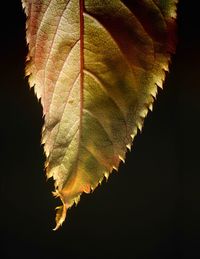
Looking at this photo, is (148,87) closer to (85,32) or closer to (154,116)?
(85,32)

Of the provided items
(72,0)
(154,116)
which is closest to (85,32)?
(72,0)

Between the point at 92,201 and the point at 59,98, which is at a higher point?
the point at 59,98

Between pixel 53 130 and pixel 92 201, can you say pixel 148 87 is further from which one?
pixel 92 201

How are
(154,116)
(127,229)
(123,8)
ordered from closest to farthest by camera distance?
(123,8) → (154,116) → (127,229)

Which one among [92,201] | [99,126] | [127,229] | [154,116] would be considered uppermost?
[99,126]

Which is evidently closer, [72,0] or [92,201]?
[72,0]

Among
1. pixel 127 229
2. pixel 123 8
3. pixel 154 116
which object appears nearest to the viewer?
pixel 123 8
